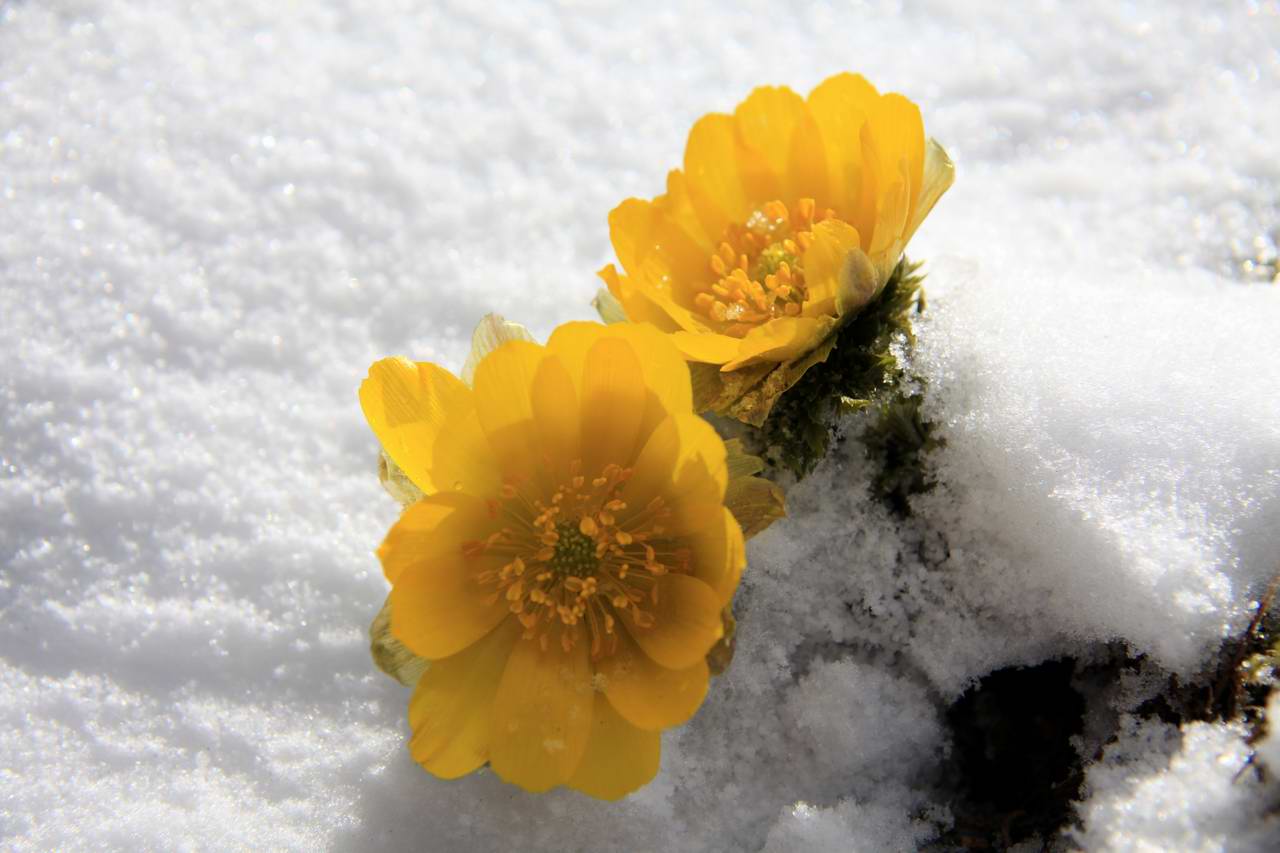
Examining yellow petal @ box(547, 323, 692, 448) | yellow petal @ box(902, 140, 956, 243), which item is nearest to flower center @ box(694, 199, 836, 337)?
yellow petal @ box(902, 140, 956, 243)

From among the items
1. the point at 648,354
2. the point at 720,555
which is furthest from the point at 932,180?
the point at 720,555

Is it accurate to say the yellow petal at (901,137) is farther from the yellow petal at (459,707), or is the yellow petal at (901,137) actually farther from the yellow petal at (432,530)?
the yellow petal at (459,707)

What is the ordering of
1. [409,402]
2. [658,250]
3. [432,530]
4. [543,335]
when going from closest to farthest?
[432,530], [409,402], [658,250], [543,335]

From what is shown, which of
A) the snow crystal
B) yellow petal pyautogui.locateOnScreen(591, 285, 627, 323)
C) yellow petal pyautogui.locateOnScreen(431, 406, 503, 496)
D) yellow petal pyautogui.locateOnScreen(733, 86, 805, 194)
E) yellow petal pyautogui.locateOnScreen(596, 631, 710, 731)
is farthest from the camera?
yellow petal pyautogui.locateOnScreen(591, 285, 627, 323)

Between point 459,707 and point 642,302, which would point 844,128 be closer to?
point 642,302

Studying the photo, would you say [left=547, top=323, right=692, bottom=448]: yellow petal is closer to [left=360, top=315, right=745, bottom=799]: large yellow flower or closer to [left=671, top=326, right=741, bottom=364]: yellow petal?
[left=360, top=315, right=745, bottom=799]: large yellow flower
